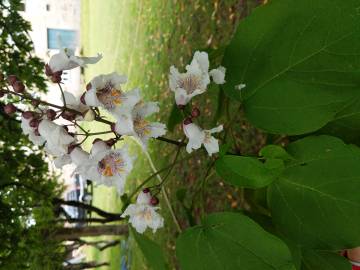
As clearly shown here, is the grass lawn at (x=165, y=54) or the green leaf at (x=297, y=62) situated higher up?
the grass lawn at (x=165, y=54)

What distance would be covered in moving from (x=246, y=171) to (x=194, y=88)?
24cm

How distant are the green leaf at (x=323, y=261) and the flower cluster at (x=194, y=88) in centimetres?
52

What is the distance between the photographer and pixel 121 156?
3.51ft

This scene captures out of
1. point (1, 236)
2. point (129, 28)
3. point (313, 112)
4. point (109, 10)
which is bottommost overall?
point (313, 112)

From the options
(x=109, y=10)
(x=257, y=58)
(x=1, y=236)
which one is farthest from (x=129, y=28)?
(x=257, y=58)

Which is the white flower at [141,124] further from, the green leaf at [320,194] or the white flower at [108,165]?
the green leaf at [320,194]

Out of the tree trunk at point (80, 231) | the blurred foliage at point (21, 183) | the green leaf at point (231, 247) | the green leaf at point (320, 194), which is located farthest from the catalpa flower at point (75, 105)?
the tree trunk at point (80, 231)

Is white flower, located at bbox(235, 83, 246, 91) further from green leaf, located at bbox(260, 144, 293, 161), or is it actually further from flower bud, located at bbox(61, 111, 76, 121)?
flower bud, located at bbox(61, 111, 76, 121)

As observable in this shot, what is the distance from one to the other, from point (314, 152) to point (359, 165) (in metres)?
0.11

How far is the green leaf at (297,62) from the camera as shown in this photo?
1.05 metres

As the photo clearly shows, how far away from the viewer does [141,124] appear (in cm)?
105

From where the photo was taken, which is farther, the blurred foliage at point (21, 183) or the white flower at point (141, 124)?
the blurred foliage at point (21, 183)

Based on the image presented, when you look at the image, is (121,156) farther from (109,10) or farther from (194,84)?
(109,10)

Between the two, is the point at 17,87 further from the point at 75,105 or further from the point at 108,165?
the point at 108,165
